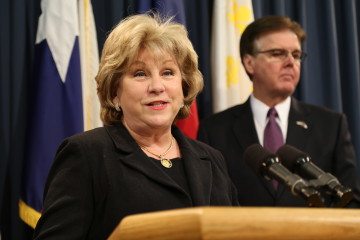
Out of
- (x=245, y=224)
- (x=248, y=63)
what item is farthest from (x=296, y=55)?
(x=245, y=224)

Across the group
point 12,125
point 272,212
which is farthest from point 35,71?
point 272,212

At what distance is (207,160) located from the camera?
1966 mm

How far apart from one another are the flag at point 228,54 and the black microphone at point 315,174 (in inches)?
70.3

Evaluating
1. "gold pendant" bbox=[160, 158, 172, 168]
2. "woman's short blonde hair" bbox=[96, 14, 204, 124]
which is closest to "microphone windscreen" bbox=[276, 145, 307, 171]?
"gold pendant" bbox=[160, 158, 172, 168]

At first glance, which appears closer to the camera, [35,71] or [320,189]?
[320,189]

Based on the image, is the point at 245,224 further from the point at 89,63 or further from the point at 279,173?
the point at 89,63

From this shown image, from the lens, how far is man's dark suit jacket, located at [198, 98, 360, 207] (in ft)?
9.63

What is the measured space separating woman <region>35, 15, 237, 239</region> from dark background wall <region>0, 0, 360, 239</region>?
53.4 inches

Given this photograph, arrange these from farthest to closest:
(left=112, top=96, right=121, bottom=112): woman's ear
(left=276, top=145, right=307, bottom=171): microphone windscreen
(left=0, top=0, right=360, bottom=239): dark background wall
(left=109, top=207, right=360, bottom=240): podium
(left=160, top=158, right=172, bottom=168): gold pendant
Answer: (left=0, top=0, right=360, bottom=239): dark background wall < (left=112, top=96, right=121, bottom=112): woman's ear < (left=160, top=158, right=172, bottom=168): gold pendant < (left=276, top=145, right=307, bottom=171): microphone windscreen < (left=109, top=207, right=360, bottom=240): podium

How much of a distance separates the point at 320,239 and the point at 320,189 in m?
0.66

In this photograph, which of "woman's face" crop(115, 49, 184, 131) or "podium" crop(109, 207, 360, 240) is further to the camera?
"woman's face" crop(115, 49, 184, 131)

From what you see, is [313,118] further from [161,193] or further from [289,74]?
[161,193]

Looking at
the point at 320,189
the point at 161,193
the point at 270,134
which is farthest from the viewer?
the point at 270,134

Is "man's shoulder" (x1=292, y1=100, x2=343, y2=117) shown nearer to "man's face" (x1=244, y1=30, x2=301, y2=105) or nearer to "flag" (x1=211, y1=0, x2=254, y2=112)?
"man's face" (x1=244, y1=30, x2=301, y2=105)
